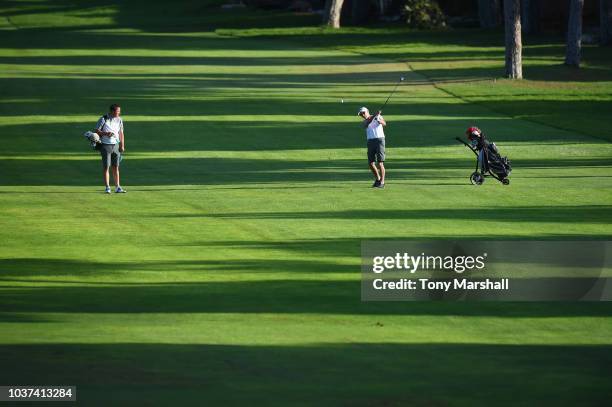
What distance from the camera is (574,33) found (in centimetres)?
6159

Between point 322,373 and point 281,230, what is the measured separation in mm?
10151

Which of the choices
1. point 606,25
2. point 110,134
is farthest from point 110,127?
point 606,25

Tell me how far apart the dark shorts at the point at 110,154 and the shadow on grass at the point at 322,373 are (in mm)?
13610

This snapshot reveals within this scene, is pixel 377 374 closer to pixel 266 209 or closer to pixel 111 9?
pixel 266 209

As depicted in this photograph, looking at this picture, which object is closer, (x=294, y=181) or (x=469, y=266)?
(x=469, y=266)

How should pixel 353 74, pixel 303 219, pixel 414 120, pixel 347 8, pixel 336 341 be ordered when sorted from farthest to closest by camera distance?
pixel 347 8 < pixel 353 74 < pixel 414 120 < pixel 303 219 < pixel 336 341

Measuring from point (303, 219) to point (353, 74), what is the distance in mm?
37438

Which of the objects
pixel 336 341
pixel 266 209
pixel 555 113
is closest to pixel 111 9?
pixel 555 113

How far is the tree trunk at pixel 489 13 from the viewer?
293 ft

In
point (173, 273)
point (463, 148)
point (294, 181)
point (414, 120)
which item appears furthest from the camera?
point (414, 120)

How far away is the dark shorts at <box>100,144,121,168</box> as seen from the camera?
95.2 ft

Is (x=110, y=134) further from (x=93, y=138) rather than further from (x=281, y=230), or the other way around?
(x=281, y=230)


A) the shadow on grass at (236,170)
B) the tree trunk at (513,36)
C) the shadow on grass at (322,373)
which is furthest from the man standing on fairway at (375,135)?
the tree trunk at (513,36)

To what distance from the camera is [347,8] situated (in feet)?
352
